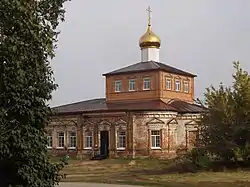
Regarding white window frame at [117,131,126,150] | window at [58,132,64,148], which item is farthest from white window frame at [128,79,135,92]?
window at [58,132,64,148]

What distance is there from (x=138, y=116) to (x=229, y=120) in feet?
51.6

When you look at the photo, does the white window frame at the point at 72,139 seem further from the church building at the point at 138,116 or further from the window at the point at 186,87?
the window at the point at 186,87

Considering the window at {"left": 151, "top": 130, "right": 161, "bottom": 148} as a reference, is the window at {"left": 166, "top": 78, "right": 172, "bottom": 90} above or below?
above

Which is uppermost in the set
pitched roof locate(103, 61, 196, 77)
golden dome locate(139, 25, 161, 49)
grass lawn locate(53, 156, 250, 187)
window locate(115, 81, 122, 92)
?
golden dome locate(139, 25, 161, 49)

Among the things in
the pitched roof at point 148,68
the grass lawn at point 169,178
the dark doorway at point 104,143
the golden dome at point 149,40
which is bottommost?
the grass lawn at point 169,178

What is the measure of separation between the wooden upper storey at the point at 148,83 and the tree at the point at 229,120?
57.1ft

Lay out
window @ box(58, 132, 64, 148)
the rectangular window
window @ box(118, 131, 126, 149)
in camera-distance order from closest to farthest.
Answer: window @ box(118, 131, 126, 149), the rectangular window, window @ box(58, 132, 64, 148)

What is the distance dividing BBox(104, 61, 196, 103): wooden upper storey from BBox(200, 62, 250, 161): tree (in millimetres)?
17402

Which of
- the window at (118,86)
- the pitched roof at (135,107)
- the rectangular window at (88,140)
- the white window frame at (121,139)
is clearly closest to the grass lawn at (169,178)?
the white window frame at (121,139)

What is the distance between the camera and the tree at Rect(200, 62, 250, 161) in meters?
33.7

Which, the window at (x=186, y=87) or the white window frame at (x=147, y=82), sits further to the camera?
the window at (x=186, y=87)

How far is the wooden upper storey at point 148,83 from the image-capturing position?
52.4 metres

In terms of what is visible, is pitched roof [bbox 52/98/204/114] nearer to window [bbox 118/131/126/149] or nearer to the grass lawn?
window [bbox 118/131/126/149]

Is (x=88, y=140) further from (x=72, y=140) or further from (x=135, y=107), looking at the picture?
(x=135, y=107)
